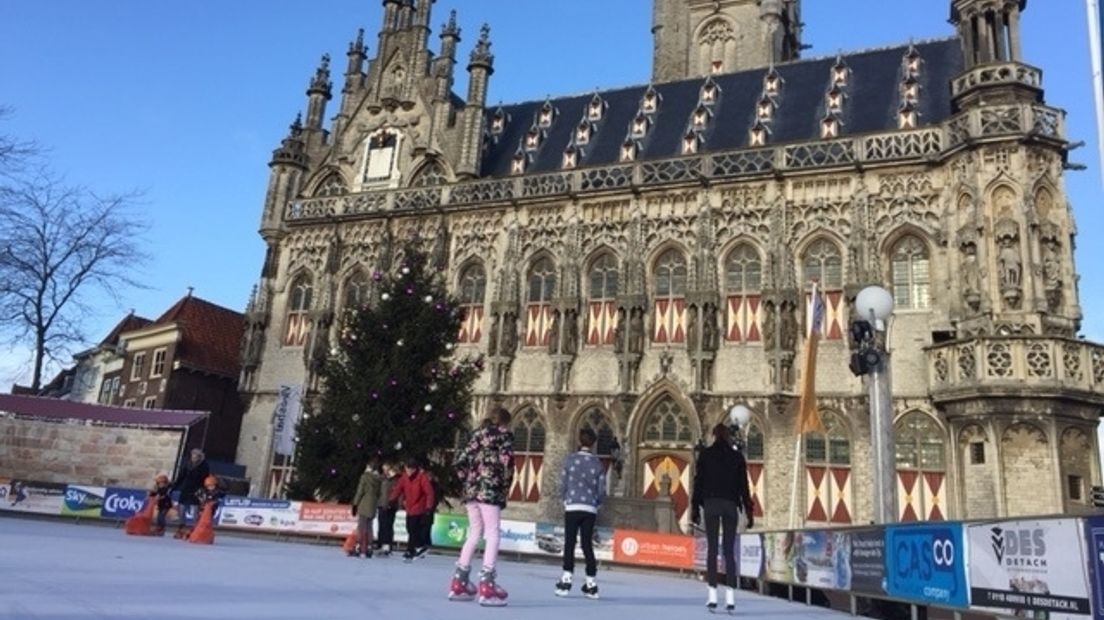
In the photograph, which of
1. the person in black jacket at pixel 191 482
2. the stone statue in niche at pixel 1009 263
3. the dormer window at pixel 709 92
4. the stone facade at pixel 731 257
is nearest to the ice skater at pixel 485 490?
the person in black jacket at pixel 191 482

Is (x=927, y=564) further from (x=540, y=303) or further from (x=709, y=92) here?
(x=709, y=92)

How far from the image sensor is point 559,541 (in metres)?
19.0

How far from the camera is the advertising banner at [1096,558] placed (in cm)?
669

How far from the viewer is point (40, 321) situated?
29.0 m

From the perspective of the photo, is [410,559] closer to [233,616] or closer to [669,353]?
[233,616]

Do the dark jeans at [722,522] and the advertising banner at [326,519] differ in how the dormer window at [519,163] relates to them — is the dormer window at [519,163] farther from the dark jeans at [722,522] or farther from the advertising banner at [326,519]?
the dark jeans at [722,522]

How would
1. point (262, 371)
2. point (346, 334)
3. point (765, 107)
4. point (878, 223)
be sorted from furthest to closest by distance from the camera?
1. point (262, 371)
2. point (765, 107)
3. point (878, 223)
4. point (346, 334)

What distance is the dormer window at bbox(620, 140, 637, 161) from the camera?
91.5ft

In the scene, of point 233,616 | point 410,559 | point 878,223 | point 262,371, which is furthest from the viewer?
point 262,371

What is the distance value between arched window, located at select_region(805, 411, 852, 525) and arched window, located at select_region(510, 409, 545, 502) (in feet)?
26.3

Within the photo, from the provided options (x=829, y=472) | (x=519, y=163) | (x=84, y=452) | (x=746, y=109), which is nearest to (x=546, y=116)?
(x=519, y=163)

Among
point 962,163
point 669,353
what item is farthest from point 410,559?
point 962,163

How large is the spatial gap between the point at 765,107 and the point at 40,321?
88.6ft

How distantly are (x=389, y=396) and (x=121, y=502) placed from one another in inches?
330
